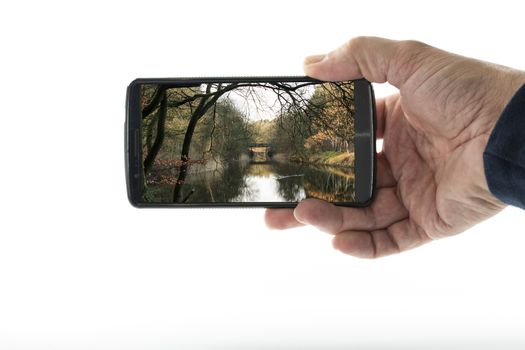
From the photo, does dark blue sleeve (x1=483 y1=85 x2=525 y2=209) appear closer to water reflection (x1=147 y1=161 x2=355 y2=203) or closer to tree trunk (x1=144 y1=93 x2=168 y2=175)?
water reflection (x1=147 y1=161 x2=355 y2=203)

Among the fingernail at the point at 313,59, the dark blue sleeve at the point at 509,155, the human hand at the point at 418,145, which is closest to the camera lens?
the dark blue sleeve at the point at 509,155

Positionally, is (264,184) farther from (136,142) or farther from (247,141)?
(136,142)

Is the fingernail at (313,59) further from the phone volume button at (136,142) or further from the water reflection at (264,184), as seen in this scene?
the phone volume button at (136,142)

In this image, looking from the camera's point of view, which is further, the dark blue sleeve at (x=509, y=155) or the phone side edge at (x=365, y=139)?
the phone side edge at (x=365, y=139)

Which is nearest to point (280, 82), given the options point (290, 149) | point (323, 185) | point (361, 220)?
point (290, 149)

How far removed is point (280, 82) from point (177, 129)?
27 cm

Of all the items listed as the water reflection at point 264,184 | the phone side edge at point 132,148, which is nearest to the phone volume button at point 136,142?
the phone side edge at point 132,148

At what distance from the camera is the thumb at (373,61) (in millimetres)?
1271

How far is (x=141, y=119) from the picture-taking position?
1399 millimetres

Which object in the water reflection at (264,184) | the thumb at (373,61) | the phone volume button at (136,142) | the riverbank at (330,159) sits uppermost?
the thumb at (373,61)

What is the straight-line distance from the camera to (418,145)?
55.7 inches

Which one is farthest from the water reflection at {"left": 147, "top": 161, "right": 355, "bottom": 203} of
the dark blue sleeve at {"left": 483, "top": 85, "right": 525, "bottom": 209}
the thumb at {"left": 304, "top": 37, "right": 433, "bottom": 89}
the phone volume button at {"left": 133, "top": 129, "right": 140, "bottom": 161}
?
the dark blue sleeve at {"left": 483, "top": 85, "right": 525, "bottom": 209}

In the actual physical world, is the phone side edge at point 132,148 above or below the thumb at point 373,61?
below

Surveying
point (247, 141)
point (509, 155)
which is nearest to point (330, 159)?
point (247, 141)
